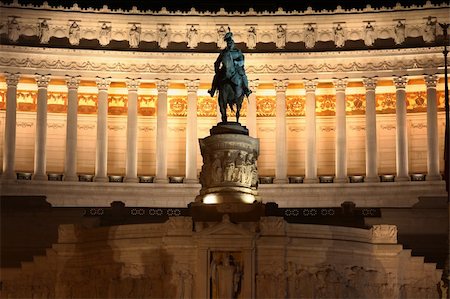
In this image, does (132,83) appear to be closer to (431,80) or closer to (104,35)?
(104,35)

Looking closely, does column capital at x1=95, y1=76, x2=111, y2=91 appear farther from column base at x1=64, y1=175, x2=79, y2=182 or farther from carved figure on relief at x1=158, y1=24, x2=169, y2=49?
column base at x1=64, y1=175, x2=79, y2=182

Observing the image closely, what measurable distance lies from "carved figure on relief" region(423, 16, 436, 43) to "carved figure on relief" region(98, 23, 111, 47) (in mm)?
27623

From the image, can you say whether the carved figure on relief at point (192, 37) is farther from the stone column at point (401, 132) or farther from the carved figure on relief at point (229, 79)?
the carved figure on relief at point (229, 79)

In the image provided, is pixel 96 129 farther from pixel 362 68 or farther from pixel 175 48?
pixel 362 68

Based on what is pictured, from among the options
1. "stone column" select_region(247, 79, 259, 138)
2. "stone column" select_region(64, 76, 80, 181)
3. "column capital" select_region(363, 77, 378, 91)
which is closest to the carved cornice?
"stone column" select_region(64, 76, 80, 181)

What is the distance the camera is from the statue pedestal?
227 ft

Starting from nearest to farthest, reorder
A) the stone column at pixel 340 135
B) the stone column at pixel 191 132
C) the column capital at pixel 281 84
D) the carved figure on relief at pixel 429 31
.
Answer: the stone column at pixel 340 135 → the stone column at pixel 191 132 → the carved figure on relief at pixel 429 31 → the column capital at pixel 281 84

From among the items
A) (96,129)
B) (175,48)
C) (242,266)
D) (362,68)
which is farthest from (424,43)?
(242,266)

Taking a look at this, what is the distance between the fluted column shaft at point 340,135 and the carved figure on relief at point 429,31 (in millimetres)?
7941

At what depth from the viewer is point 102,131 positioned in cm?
10644

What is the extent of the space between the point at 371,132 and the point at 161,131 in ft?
59.5

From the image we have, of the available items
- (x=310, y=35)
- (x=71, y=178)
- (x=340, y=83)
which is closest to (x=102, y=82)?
(x=71, y=178)

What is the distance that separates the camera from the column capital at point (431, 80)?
4139 inches

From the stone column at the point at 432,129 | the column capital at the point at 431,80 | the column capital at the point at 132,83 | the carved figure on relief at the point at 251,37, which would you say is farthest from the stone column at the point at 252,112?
the stone column at the point at 432,129
